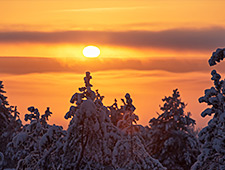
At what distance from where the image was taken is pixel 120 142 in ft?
92.8

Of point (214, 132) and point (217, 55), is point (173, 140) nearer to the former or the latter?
point (214, 132)

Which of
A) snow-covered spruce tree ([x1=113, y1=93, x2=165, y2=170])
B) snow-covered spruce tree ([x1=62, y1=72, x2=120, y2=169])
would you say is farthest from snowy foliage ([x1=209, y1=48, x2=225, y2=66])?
snow-covered spruce tree ([x1=113, y1=93, x2=165, y2=170])

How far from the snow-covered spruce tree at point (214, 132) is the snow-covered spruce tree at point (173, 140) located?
79.2ft

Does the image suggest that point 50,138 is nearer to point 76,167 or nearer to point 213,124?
point 76,167

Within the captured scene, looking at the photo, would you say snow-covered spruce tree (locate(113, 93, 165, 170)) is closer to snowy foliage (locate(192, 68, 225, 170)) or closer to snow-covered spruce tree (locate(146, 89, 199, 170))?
snowy foliage (locate(192, 68, 225, 170))

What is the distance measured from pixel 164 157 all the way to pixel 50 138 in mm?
26929

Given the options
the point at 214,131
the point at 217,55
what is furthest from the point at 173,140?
the point at 217,55

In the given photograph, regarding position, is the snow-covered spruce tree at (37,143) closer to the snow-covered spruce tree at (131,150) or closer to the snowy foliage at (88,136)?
the snowy foliage at (88,136)

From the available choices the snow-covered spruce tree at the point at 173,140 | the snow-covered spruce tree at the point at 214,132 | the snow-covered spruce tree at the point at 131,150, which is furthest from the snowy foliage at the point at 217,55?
the snow-covered spruce tree at the point at 173,140

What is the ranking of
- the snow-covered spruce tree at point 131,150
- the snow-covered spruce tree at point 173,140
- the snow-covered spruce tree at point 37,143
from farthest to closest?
the snow-covered spruce tree at point 173,140
the snow-covered spruce tree at point 131,150
the snow-covered spruce tree at point 37,143

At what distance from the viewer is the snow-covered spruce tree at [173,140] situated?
51375mm

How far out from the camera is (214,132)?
2606cm

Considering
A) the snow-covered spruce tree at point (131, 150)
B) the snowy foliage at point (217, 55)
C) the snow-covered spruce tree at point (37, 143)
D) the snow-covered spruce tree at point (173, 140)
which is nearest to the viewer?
the snowy foliage at point (217, 55)

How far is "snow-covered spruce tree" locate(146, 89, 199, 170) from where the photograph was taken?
5138 centimetres
